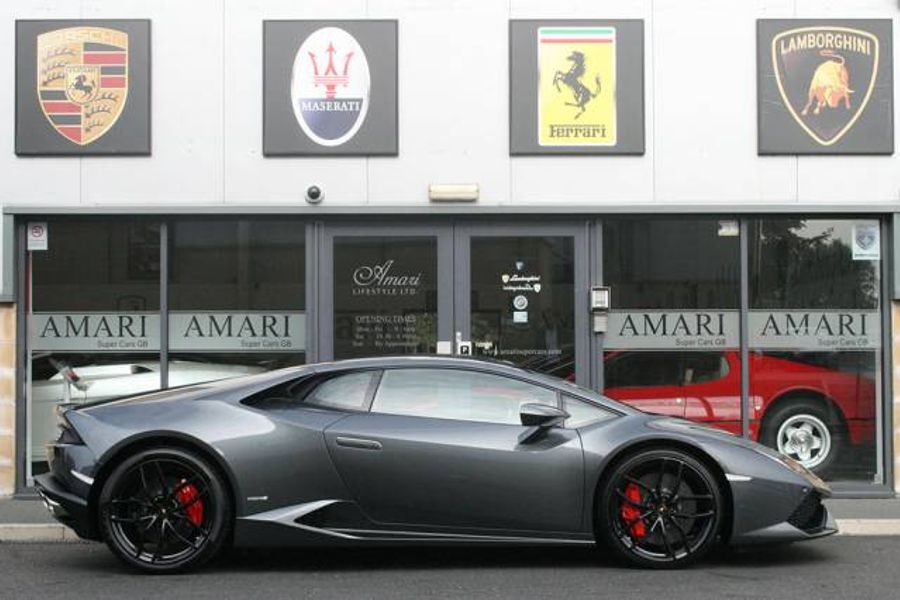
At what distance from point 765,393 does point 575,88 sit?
3.23 meters

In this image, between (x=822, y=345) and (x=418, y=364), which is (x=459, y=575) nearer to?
(x=418, y=364)

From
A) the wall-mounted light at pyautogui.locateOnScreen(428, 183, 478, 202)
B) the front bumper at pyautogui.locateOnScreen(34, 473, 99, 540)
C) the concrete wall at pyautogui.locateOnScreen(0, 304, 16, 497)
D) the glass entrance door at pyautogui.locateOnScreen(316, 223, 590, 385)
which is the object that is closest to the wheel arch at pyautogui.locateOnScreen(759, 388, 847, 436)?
the glass entrance door at pyautogui.locateOnScreen(316, 223, 590, 385)

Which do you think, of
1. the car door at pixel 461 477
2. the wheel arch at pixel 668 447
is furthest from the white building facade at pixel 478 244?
the car door at pixel 461 477

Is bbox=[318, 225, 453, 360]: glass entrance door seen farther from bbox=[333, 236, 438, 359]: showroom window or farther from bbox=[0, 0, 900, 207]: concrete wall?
bbox=[0, 0, 900, 207]: concrete wall

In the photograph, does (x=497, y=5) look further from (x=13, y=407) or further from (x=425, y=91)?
(x=13, y=407)

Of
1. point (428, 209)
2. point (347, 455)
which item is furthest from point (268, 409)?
point (428, 209)

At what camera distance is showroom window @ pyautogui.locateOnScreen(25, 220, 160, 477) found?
989 cm

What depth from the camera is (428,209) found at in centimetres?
980

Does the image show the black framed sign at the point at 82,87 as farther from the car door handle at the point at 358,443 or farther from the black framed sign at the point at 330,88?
the car door handle at the point at 358,443

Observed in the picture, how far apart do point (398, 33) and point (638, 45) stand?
7.07ft

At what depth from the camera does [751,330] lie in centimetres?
986

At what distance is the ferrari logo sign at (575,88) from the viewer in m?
9.84

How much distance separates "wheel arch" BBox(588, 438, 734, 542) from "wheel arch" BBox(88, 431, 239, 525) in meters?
2.09

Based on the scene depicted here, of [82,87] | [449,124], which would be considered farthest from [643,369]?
[82,87]
